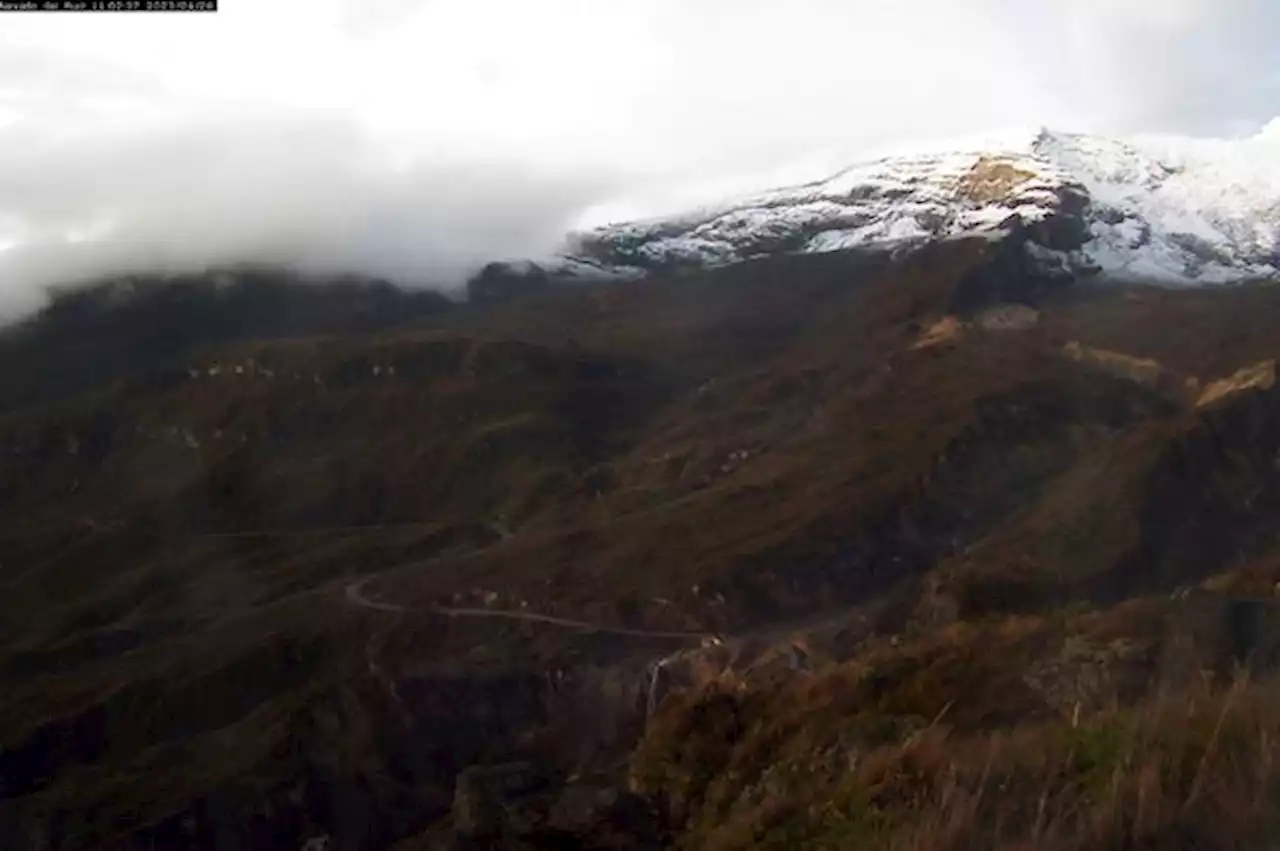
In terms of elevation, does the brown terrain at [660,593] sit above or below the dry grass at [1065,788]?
below

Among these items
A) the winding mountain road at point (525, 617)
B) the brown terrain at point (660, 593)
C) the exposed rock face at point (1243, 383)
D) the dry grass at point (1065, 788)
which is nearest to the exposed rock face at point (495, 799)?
the brown terrain at point (660, 593)

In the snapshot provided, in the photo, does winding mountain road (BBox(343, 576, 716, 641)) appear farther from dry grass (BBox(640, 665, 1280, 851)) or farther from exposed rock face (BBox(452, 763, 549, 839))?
dry grass (BBox(640, 665, 1280, 851))

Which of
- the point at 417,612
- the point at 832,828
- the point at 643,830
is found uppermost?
the point at 832,828

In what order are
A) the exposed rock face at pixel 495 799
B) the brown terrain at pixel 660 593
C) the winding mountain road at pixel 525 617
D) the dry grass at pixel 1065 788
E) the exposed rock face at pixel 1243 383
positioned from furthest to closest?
the exposed rock face at pixel 1243 383 → the winding mountain road at pixel 525 617 → the exposed rock face at pixel 495 799 → the brown terrain at pixel 660 593 → the dry grass at pixel 1065 788

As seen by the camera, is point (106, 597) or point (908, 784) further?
point (106, 597)

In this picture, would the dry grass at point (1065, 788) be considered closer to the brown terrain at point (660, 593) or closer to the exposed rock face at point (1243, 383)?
the brown terrain at point (660, 593)

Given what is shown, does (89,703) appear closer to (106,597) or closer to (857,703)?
(106,597)

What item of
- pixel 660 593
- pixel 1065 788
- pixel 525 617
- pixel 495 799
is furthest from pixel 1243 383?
pixel 1065 788

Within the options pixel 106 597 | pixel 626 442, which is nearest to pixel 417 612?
pixel 106 597
